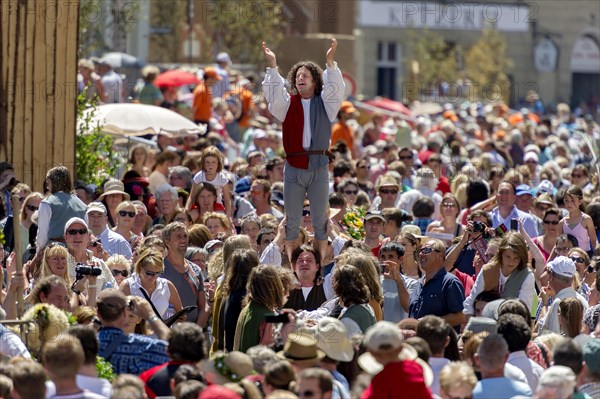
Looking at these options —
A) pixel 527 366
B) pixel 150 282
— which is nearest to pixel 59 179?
pixel 150 282

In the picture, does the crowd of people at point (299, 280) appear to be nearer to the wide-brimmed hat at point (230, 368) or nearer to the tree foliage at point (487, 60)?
the wide-brimmed hat at point (230, 368)

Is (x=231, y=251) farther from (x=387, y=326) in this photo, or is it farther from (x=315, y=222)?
(x=387, y=326)

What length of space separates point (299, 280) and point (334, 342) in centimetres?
251

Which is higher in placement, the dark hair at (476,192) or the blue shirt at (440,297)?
the dark hair at (476,192)

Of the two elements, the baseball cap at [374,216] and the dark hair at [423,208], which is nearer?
the baseball cap at [374,216]

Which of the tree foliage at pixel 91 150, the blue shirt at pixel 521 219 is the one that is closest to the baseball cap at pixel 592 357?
the blue shirt at pixel 521 219

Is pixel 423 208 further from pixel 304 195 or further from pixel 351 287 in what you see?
pixel 351 287

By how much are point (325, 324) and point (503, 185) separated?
6.14m

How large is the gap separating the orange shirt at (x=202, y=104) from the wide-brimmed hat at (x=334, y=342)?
46.4 feet

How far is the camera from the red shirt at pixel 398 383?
25.1 feet

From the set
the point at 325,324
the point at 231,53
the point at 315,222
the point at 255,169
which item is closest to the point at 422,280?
the point at 315,222

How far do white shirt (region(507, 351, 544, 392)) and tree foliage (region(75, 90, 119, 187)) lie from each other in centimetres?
812

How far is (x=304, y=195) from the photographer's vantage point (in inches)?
478

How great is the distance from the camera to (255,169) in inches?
671
